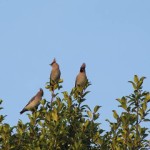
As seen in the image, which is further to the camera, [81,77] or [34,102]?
[34,102]

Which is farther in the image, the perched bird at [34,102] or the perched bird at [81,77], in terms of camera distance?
the perched bird at [34,102]

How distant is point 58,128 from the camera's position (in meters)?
13.5

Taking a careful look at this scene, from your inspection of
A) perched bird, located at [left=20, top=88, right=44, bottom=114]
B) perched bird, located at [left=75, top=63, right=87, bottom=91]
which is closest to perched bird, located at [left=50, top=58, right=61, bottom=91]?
perched bird, located at [left=75, top=63, right=87, bottom=91]

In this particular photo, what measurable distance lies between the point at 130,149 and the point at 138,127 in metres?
0.72

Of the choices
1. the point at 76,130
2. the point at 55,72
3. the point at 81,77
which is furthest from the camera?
the point at 55,72

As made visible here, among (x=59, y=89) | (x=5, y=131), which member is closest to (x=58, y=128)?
(x=5, y=131)

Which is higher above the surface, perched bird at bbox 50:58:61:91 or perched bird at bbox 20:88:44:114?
perched bird at bbox 50:58:61:91

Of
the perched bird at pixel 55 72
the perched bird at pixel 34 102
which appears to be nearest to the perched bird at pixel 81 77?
the perched bird at pixel 55 72

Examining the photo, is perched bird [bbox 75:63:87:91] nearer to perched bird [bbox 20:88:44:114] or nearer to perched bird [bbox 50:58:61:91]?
perched bird [bbox 50:58:61:91]

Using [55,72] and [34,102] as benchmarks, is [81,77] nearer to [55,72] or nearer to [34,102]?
[55,72]

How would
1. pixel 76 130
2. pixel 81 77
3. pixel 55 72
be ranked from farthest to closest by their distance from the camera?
pixel 55 72 < pixel 81 77 < pixel 76 130

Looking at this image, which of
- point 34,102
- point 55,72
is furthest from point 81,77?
point 34,102

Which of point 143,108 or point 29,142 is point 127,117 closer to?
point 143,108

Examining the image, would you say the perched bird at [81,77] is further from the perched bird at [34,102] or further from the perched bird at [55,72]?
the perched bird at [34,102]
